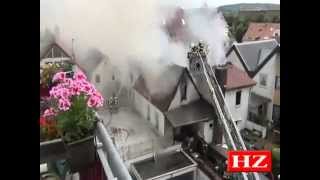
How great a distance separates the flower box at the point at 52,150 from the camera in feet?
4.49

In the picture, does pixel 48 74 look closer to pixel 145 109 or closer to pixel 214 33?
pixel 145 109

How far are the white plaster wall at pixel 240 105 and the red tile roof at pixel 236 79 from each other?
0.02 metres

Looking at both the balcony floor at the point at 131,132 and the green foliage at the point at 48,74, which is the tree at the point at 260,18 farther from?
the green foliage at the point at 48,74

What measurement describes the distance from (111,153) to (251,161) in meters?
0.47

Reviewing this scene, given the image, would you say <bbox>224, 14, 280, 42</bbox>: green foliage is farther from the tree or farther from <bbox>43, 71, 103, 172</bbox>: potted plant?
<bbox>43, 71, 103, 172</bbox>: potted plant

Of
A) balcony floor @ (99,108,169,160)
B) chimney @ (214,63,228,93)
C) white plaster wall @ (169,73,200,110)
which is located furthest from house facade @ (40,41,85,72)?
chimney @ (214,63,228,93)

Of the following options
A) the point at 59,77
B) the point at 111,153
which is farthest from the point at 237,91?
the point at 59,77

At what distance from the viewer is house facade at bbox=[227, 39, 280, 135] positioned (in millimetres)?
1410

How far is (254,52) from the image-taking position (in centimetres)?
142

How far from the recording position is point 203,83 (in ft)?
4.65

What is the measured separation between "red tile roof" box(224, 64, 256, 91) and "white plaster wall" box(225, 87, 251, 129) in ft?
0.06

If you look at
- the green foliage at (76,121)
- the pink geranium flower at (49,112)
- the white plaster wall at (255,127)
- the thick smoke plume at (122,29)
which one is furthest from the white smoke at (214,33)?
the pink geranium flower at (49,112)

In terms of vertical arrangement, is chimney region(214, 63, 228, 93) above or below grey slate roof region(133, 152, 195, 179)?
above
